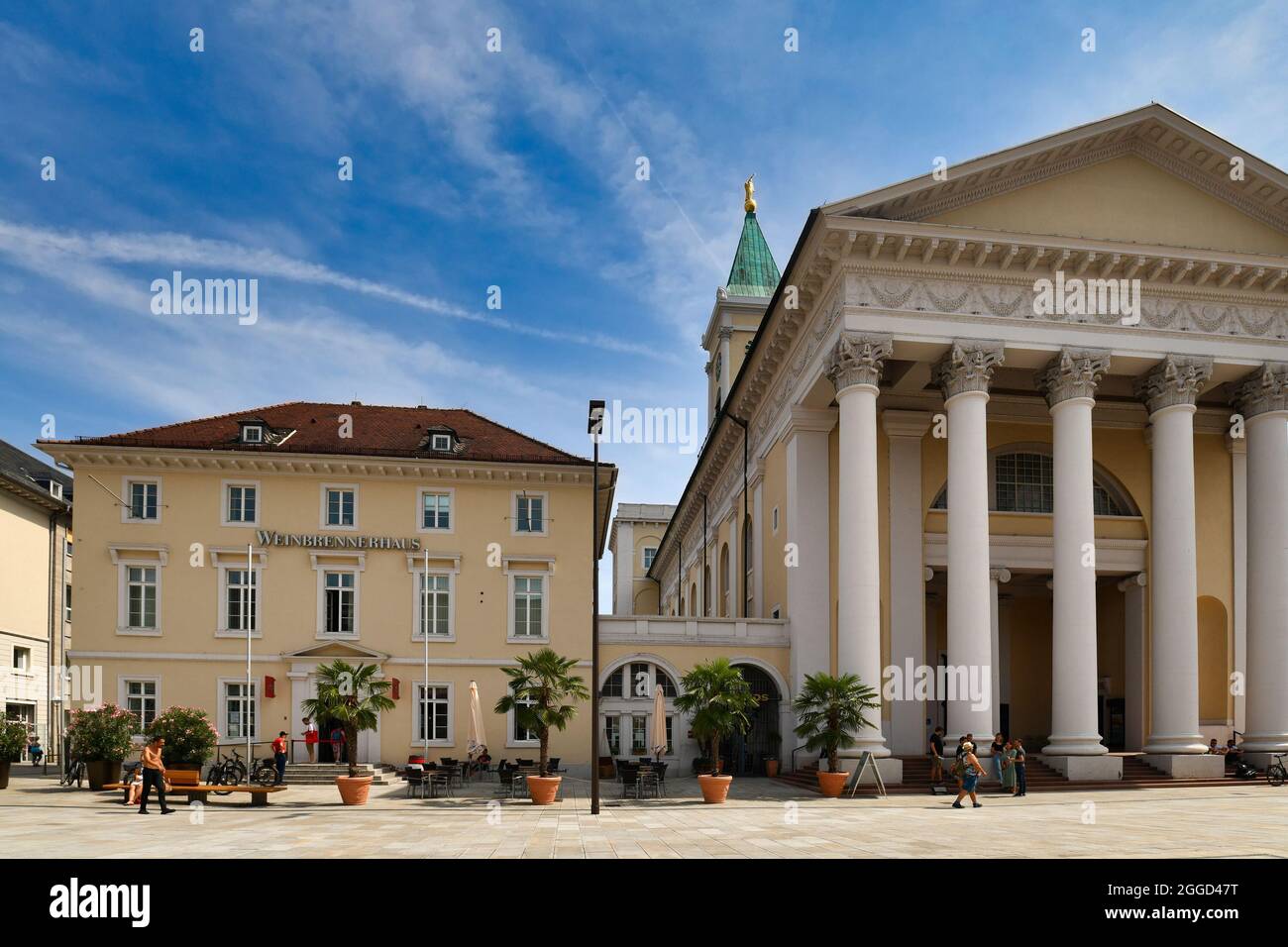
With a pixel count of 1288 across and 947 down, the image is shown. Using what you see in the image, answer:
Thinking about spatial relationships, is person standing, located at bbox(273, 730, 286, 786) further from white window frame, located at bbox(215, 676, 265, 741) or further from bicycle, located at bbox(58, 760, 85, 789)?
white window frame, located at bbox(215, 676, 265, 741)

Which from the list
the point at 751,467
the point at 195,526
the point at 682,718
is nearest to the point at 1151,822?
the point at 682,718

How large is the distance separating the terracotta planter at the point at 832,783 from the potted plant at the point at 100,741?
1837 centimetres

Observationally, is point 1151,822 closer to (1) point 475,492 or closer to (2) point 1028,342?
(2) point 1028,342

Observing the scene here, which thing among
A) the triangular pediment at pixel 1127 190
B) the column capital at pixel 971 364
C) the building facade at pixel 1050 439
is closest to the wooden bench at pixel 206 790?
the building facade at pixel 1050 439

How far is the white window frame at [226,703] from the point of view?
33675 millimetres

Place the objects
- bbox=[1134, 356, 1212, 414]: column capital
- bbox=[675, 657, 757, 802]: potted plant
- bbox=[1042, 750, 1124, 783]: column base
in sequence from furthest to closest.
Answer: bbox=[1134, 356, 1212, 414]: column capital
bbox=[1042, 750, 1124, 783]: column base
bbox=[675, 657, 757, 802]: potted plant

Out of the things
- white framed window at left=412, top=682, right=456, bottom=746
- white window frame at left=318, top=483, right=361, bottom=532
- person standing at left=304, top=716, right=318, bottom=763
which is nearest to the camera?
person standing at left=304, top=716, right=318, bottom=763

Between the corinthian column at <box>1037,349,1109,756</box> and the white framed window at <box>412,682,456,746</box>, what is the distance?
1796 cm

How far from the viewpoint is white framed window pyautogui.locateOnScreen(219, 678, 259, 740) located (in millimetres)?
33656

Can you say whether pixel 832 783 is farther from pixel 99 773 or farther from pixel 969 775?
pixel 99 773

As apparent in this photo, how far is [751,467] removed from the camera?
4278 centimetres

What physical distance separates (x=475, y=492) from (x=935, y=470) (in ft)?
49.6

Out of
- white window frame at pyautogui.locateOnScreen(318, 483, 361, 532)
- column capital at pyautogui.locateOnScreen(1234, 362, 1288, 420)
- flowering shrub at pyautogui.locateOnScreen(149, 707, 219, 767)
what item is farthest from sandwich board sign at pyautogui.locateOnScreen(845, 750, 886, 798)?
white window frame at pyautogui.locateOnScreen(318, 483, 361, 532)

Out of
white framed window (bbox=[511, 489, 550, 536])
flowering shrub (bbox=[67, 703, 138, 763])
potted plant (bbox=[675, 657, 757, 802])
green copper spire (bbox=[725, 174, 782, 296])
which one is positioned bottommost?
flowering shrub (bbox=[67, 703, 138, 763])
